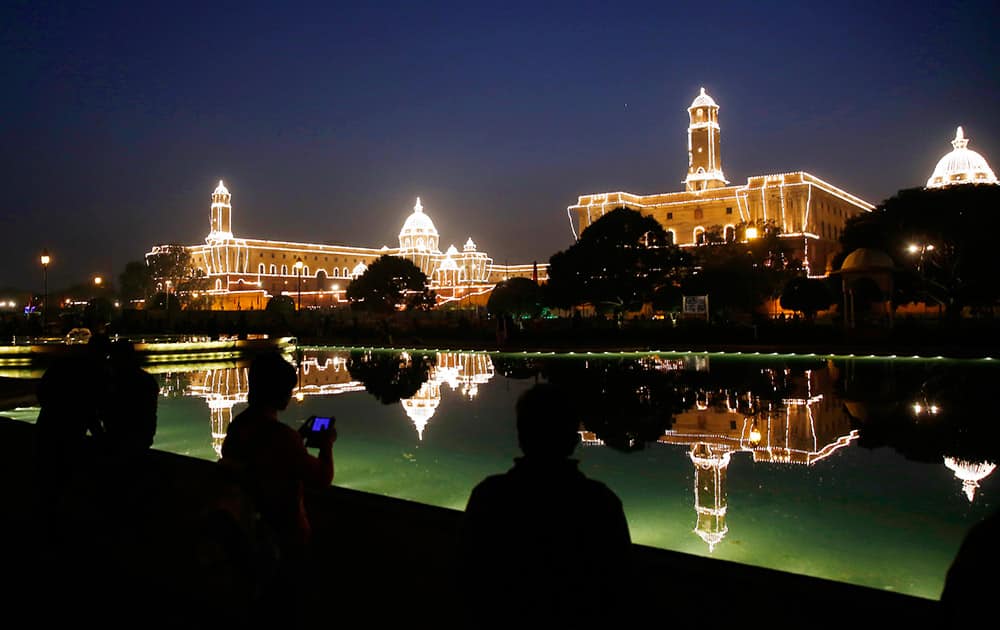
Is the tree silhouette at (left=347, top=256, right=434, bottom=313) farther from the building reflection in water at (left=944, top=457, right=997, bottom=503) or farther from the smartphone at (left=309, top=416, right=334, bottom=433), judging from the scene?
the smartphone at (left=309, top=416, right=334, bottom=433)

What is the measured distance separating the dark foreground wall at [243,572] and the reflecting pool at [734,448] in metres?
1.15

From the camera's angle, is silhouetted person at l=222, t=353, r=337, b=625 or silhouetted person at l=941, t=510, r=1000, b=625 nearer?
silhouetted person at l=941, t=510, r=1000, b=625

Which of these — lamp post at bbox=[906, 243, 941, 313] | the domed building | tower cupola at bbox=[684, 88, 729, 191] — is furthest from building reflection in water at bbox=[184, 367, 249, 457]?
the domed building

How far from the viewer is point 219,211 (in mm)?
118625

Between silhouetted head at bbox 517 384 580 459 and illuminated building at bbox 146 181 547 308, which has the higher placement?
illuminated building at bbox 146 181 547 308

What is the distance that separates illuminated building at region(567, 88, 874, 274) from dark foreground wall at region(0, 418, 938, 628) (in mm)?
60156

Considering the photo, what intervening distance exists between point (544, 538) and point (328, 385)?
1509 centimetres

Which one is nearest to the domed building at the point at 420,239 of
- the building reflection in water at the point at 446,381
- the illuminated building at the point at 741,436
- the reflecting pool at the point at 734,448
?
the building reflection in water at the point at 446,381

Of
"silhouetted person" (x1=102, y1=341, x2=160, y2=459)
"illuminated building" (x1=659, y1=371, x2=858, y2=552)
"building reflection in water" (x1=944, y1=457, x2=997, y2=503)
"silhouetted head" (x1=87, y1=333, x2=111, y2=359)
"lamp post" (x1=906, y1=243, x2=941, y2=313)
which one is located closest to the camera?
"silhouetted person" (x1=102, y1=341, x2=160, y2=459)

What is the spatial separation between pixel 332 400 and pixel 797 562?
1015 cm

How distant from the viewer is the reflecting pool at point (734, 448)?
18.4ft

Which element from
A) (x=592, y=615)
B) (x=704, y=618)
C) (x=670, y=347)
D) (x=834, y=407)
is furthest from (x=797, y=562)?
(x=670, y=347)

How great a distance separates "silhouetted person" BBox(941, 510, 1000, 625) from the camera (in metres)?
1.57

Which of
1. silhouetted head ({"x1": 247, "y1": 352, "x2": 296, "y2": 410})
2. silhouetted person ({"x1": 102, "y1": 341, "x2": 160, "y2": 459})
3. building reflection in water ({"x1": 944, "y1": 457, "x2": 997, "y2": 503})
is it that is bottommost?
building reflection in water ({"x1": 944, "y1": 457, "x2": 997, "y2": 503})
